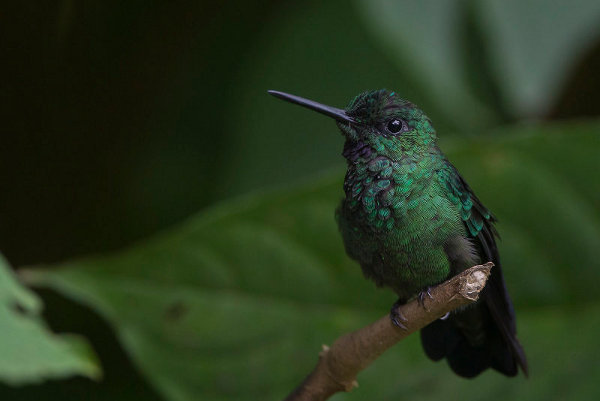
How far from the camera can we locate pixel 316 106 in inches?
60.1

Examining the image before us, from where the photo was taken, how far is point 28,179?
9.53ft

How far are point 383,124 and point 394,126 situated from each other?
0.09ft

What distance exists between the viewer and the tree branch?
1.36 meters

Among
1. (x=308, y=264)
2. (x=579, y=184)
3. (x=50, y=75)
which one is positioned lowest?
(x=308, y=264)

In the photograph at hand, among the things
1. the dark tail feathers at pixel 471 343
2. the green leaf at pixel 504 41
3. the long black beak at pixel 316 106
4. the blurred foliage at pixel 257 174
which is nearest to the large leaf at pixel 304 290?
the blurred foliage at pixel 257 174

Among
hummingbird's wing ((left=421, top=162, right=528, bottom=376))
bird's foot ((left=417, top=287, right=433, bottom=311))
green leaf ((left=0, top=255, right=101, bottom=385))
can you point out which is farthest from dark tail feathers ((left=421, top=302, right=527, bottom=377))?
green leaf ((left=0, top=255, right=101, bottom=385))

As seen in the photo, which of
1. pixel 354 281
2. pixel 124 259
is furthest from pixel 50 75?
Result: pixel 354 281

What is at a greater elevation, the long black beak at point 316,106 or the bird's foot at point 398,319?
the long black beak at point 316,106

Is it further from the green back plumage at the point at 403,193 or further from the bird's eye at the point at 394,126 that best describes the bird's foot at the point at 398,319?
the bird's eye at the point at 394,126

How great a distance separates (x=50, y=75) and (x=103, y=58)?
193 mm

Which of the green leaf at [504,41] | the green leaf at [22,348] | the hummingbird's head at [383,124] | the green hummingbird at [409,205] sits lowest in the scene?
the green leaf at [22,348]

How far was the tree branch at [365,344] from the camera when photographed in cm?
136

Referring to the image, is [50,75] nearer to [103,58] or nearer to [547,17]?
[103,58]

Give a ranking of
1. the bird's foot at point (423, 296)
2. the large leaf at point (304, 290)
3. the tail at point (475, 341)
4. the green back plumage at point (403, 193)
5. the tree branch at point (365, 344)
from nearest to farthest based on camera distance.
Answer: the tree branch at point (365, 344)
the bird's foot at point (423, 296)
the green back plumage at point (403, 193)
the tail at point (475, 341)
the large leaf at point (304, 290)
